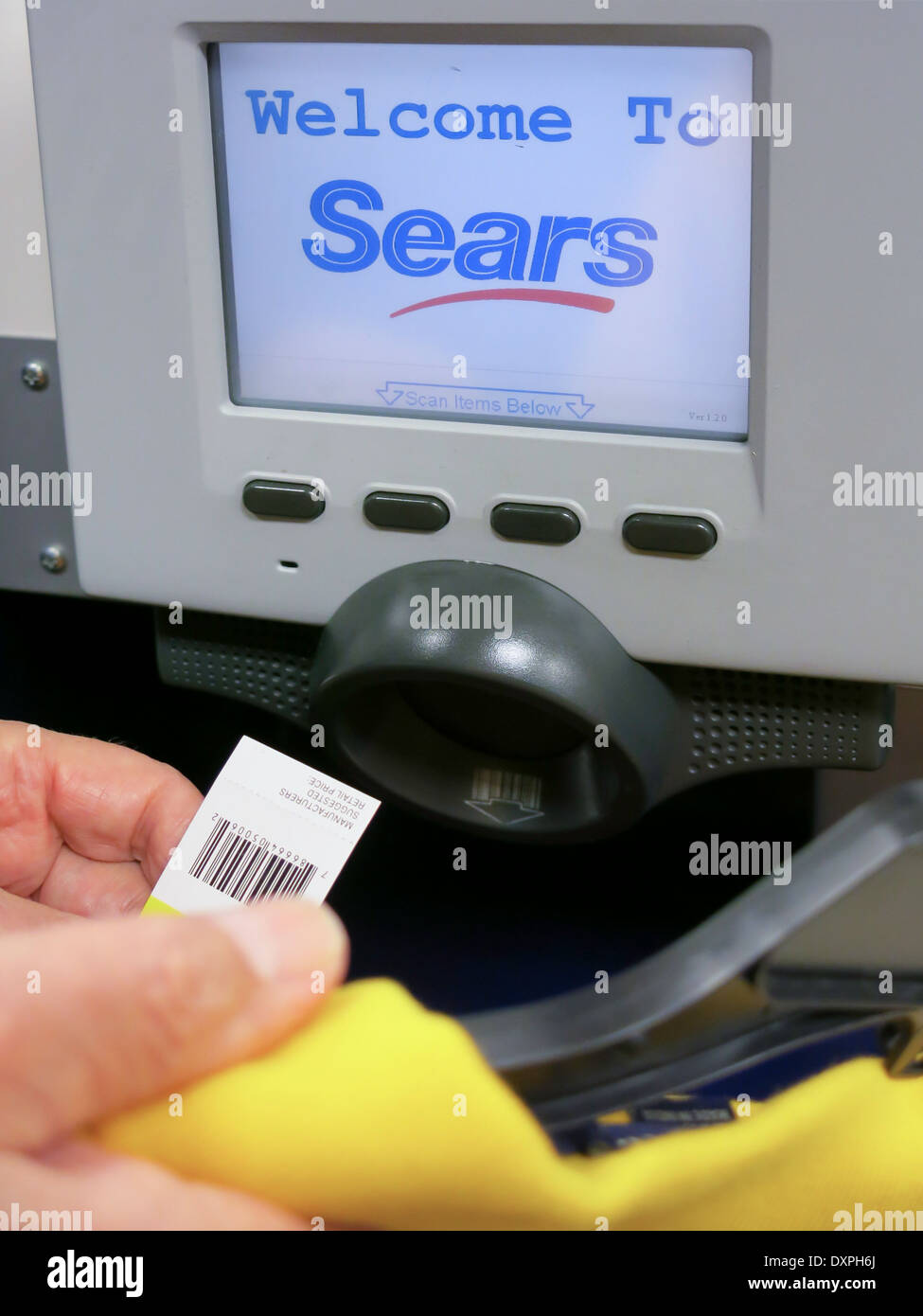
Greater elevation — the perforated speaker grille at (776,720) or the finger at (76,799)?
the perforated speaker grille at (776,720)

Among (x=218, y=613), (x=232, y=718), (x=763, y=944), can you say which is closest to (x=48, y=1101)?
(x=763, y=944)

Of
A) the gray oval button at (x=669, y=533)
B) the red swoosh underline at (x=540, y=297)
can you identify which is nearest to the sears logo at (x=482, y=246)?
the red swoosh underline at (x=540, y=297)

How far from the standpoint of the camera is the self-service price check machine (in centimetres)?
59

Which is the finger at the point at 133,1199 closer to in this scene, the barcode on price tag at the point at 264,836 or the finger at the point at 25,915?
the barcode on price tag at the point at 264,836

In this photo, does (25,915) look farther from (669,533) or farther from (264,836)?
(669,533)

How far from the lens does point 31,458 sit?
0.83 m

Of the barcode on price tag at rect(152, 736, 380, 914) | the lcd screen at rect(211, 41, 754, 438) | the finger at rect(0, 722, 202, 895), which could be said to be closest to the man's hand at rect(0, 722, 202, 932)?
the finger at rect(0, 722, 202, 895)

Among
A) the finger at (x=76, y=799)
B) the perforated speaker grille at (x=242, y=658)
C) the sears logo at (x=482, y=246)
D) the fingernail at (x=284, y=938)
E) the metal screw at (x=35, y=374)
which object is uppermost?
the sears logo at (x=482, y=246)

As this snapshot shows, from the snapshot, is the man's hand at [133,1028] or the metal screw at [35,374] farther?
the metal screw at [35,374]

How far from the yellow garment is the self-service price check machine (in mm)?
43

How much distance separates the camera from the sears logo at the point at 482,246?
0.65 m

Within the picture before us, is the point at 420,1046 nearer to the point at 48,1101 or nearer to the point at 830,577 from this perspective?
the point at 48,1101

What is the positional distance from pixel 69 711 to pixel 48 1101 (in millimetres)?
549

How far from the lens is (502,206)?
65cm
